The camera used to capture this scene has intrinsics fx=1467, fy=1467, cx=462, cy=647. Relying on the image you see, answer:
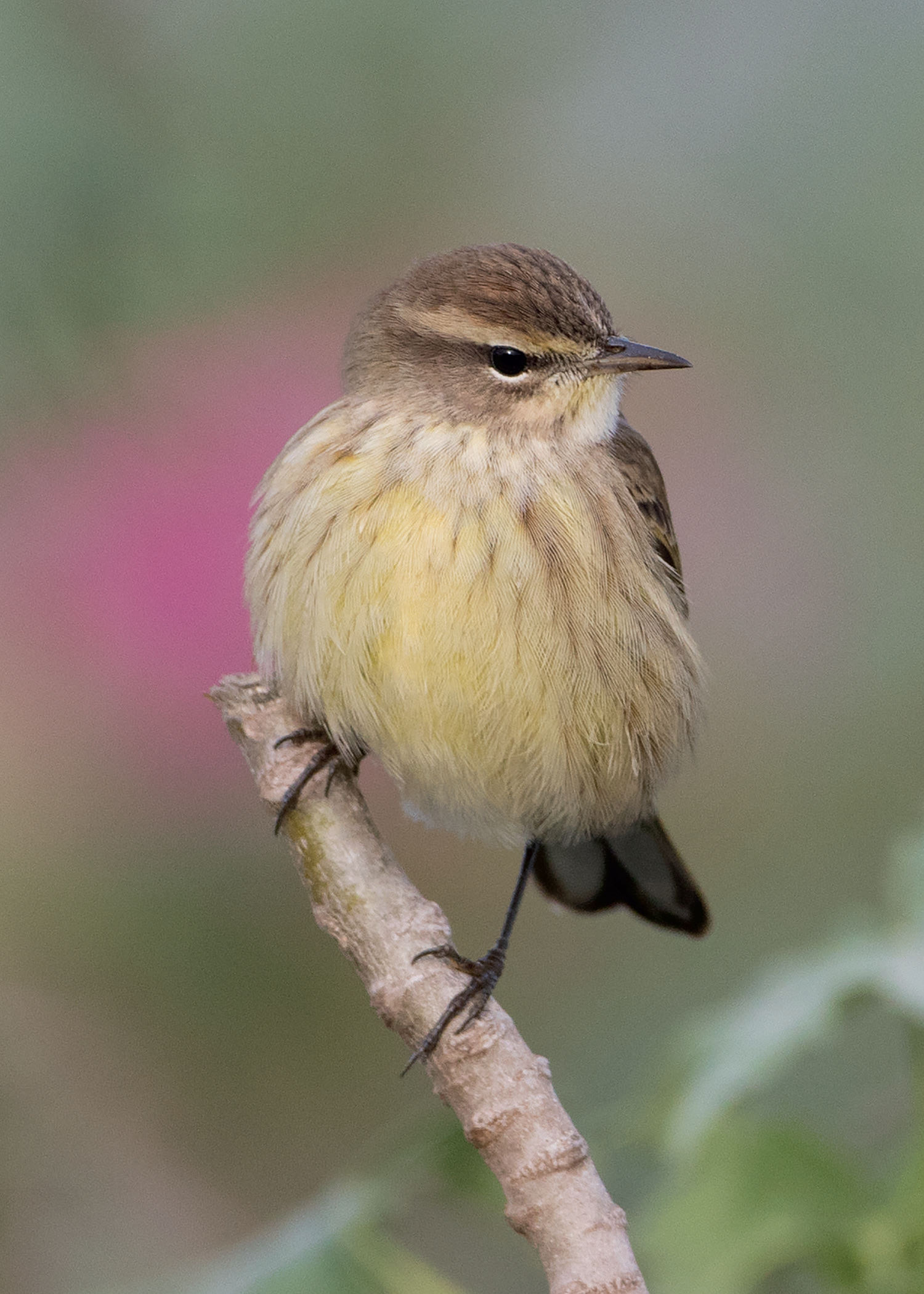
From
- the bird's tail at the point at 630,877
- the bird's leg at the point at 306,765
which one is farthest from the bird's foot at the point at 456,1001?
the bird's tail at the point at 630,877

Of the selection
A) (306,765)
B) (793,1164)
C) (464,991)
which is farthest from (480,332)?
(793,1164)

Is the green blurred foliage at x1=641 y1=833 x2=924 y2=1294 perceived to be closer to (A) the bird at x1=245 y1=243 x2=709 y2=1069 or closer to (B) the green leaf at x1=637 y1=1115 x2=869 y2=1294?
(B) the green leaf at x1=637 y1=1115 x2=869 y2=1294

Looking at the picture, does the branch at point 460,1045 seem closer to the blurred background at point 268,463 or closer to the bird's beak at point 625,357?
the blurred background at point 268,463

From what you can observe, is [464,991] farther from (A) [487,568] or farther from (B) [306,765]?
(A) [487,568]

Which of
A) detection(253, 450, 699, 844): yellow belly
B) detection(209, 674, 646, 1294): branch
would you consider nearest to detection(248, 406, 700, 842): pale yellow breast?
detection(253, 450, 699, 844): yellow belly

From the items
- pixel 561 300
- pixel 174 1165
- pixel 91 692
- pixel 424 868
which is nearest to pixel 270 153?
pixel 561 300

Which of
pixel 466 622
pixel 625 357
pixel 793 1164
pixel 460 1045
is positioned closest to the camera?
pixel 460 1045

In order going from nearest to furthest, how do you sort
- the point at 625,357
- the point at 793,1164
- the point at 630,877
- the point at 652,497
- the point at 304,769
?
the point at 793,1164 → the point at 304,769 → the point at 625,357 → the point at 652,497 → the point at 630,877
